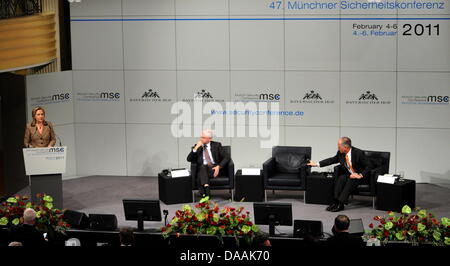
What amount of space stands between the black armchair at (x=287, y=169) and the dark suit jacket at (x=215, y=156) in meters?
0.63

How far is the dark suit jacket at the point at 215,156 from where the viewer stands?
9.77 meters

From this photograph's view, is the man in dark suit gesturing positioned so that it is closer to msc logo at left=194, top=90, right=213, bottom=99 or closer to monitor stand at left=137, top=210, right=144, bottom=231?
msc logo at left=194, top=90, right=213, bottom=99

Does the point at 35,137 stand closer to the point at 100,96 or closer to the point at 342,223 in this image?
the point at 100,96

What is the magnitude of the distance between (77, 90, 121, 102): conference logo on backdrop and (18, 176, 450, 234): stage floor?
4.58ft

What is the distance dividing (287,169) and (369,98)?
2043mm

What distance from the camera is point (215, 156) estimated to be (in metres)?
9.91

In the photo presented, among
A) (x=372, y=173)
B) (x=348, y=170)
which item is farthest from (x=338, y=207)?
(x=372, y=173)

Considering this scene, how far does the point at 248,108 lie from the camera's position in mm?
11148

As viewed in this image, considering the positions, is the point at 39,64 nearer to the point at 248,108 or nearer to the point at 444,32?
the point at 248,108

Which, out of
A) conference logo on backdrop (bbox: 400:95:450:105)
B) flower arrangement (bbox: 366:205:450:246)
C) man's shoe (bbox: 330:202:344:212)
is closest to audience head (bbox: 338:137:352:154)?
man's shoe (bbox: 330:202:344:212)

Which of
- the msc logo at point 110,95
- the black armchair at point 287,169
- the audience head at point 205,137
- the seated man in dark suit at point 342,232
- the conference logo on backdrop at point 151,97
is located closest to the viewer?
the seated man in dark suit at point 342,232

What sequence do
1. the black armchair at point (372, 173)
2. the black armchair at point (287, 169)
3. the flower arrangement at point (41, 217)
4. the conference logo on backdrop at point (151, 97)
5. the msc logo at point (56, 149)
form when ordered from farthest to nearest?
the conference logo on backdrop at point (151, 97) < the black armchair at point (287, 169) < the black armchair at point (372, 173) < the msc logo at point (56, 149) < the flower arrangement at point (41, 217)

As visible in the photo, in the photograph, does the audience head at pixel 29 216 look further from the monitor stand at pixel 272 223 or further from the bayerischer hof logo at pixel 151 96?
the bayerischer hof logo at pixel 151 96

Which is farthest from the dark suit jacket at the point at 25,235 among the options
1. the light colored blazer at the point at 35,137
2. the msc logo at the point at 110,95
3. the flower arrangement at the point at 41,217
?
the msc logo at the point at 110,95
